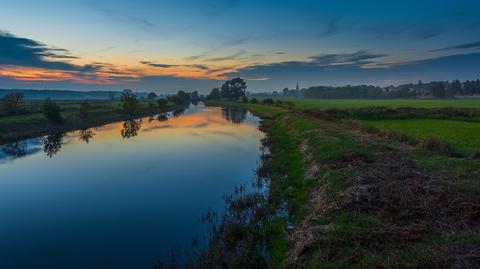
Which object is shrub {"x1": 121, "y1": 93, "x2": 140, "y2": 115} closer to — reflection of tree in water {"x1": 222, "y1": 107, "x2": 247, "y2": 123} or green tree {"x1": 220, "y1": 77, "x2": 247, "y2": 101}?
reflection of tree in water {"x1": 222, "y1": 107, "x2": 247, "y2": 123}

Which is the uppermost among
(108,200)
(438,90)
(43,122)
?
(438,90)

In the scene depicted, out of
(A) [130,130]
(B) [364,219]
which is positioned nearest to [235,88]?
(A) [130,130]

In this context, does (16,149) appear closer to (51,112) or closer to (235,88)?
(51,112)

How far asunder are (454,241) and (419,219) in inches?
58.4

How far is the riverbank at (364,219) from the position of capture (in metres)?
6.83

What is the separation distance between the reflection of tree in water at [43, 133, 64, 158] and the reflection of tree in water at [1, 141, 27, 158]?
1909mm

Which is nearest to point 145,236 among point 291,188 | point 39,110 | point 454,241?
point 291,188

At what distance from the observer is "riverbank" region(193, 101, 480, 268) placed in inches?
269

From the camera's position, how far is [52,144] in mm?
33312

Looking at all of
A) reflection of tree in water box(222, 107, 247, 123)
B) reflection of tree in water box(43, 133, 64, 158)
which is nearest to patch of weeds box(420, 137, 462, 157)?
reflection of tree in water box(43, 133, 64, 158)

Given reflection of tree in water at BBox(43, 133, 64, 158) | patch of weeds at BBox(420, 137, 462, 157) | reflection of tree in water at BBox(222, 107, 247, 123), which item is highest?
patch of weeds at BBox(420, 137, 462, 157)

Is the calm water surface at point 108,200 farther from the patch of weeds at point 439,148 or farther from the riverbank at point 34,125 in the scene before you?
the patch of weeds at point 439,148

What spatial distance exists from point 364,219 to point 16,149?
35773 mm

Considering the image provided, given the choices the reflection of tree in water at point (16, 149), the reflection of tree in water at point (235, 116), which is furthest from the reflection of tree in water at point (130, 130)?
the reflection of tree in water at point (235, 116)
